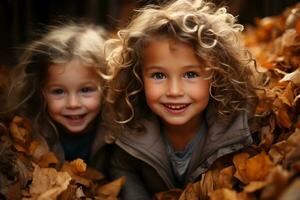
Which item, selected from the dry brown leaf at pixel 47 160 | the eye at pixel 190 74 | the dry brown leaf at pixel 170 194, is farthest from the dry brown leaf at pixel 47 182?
the eye at pixel 190 74

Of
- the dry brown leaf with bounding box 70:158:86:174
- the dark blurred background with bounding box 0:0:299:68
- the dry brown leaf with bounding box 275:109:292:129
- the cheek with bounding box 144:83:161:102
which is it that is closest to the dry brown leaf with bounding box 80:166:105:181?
the dry brown leaf with bounding box 70:158:86:174

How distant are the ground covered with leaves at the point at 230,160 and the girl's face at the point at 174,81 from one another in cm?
31

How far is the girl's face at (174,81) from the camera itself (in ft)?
7.09

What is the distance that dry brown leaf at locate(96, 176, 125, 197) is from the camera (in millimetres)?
2428

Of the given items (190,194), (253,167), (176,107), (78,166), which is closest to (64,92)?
(78,166)

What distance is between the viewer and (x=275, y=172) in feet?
4.73

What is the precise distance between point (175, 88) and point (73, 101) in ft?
2.07

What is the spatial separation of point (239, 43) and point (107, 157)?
983mm

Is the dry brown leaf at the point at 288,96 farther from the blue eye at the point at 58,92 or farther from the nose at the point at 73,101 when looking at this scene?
the blue eye at the point at 58,92

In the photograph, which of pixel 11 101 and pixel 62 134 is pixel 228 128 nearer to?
pixel 62 134

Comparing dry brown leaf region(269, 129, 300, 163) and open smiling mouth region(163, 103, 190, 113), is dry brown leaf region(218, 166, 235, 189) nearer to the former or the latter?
dry brown leaf region(269, 129, 300, 163)

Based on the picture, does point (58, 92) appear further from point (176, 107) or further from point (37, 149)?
point (176, 107)

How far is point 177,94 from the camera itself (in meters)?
2.18

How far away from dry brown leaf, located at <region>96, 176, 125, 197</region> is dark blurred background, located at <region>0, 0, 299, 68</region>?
937mm
